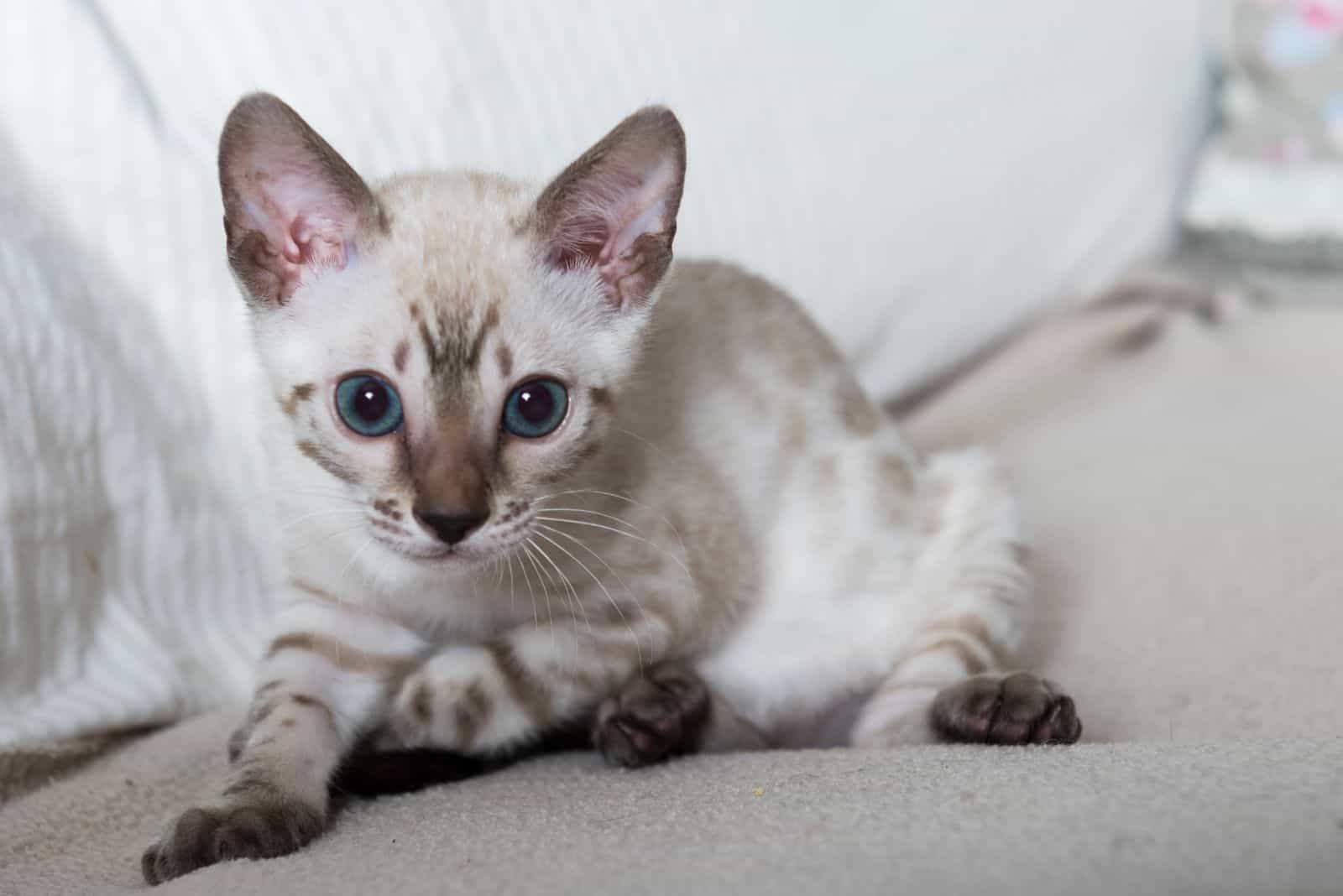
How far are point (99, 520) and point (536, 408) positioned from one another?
0.63 meters

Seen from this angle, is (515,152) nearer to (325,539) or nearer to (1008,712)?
(325,539)

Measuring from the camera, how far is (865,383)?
2266 mm

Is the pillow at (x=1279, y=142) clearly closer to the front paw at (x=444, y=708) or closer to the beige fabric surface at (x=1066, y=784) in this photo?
the beige fabric surface at (x=1066, y=784)

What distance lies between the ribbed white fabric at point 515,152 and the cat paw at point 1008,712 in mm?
901

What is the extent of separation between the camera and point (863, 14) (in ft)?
7.23

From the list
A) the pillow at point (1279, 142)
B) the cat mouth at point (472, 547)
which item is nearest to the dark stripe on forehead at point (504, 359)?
the cat mouth at point (472, 547)

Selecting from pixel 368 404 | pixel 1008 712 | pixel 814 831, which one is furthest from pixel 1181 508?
pixel 368 404

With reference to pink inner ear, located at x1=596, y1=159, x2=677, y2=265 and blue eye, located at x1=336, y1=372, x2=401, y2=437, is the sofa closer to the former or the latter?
blue eye, located at x1=336, y1=372, x2=401, y2=437

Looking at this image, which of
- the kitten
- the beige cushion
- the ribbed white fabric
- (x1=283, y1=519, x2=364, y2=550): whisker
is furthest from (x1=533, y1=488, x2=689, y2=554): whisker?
the ribbed white fabric

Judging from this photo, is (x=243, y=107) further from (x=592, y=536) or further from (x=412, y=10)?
(x=412, y=10)

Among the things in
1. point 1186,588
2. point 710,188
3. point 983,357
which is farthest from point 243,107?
point 983,357

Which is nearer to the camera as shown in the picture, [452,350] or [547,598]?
[452,350]

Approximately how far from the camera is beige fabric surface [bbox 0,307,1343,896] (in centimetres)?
84

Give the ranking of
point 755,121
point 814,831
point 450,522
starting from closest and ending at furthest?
point 814,831 < point 450,522 < point 755,121
